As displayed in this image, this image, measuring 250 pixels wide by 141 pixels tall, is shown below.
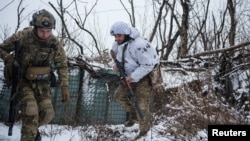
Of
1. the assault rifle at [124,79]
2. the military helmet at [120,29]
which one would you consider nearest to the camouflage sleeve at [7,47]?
the military helmet at [120,29]

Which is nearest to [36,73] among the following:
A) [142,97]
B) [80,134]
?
[80,134]

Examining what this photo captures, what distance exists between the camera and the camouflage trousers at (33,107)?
3391 mm

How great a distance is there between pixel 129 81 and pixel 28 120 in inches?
58.1

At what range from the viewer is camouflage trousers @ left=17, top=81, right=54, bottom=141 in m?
3.39

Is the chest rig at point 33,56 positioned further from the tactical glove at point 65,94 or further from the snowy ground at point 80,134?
the snowy ground at point 80,134

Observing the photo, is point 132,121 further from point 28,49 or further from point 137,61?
point 28,49

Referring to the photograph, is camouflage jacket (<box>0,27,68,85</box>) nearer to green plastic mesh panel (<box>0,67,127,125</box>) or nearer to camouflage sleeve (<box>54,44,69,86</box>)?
camouflage sleeve (<box>54,44,69,86</box>)

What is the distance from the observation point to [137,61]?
14.6ft

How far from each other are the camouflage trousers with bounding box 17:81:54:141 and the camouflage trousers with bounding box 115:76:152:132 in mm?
1204

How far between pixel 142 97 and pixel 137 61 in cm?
52

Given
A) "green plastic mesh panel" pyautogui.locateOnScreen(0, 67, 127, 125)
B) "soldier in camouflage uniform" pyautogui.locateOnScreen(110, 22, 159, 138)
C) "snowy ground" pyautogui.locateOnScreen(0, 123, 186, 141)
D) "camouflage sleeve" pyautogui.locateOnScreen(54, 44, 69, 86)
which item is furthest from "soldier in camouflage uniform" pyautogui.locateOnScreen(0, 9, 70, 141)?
"green plastic mesh panel" pyautogui.locateOnScreen(0, 67, 127, 125)

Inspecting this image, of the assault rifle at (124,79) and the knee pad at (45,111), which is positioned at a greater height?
the assault rifle at (124,79)

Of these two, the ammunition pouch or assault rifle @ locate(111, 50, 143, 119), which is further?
assault rifle @ locate(111, 50, 143, 119)

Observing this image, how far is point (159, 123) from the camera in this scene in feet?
15.5
